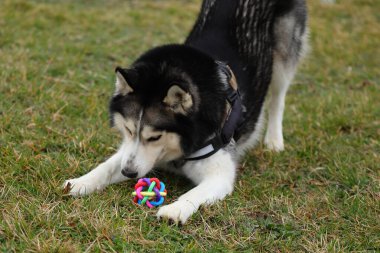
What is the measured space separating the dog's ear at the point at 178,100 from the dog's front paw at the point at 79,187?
783 millimetres

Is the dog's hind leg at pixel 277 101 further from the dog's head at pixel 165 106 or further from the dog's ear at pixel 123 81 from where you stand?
the dog's ear at pixel 123 81

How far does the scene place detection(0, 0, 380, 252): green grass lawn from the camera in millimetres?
3119

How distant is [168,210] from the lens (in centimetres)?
328

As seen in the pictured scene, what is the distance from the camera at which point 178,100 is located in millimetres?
3449

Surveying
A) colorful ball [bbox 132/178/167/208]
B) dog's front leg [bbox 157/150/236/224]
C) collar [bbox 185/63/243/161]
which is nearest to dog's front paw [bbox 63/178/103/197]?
colorful ball [bbox 132/178/167/208]

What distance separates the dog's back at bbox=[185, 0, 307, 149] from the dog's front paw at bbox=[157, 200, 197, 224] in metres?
1.23

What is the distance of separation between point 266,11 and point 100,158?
6.59 ft

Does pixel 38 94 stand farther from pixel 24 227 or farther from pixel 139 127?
pixel 24 227

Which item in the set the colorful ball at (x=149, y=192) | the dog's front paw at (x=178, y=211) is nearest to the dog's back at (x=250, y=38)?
the colorful ball at (x=149, y=192)

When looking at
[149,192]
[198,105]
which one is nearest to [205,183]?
[149,192]

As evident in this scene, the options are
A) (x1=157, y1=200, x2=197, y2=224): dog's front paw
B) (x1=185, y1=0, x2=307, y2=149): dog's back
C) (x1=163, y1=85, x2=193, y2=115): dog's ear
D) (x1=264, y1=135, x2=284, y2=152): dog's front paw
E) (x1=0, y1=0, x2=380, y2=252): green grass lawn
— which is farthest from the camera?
(x1=264, y1=135, x2=284, y2=152): dog's front paw

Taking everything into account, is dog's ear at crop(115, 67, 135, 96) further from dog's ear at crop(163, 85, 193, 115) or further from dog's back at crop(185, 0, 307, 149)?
dog's back at crop(185, 0, 307, 149)

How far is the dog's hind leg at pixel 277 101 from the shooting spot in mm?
5031

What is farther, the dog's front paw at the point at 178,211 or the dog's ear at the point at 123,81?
the dog's ear at the point at 123,81
